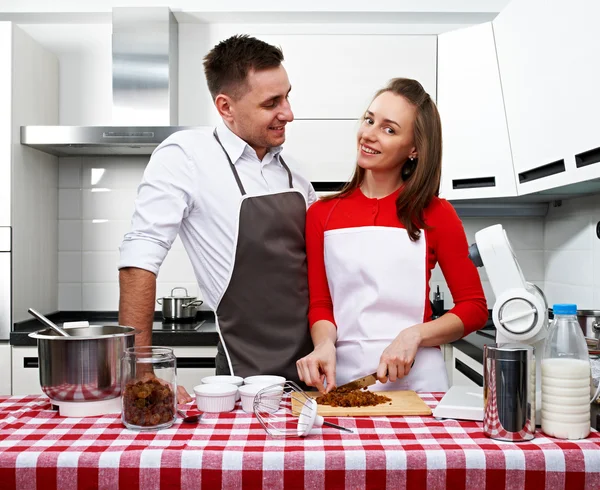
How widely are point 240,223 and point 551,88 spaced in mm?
1232

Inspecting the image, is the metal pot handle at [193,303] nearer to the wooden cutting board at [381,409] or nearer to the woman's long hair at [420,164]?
the woman's long hair at [420,164]

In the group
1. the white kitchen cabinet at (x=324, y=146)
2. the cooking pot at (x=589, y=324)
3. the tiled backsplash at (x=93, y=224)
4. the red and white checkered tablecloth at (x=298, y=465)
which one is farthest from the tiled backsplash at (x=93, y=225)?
the red and white checkered tablecloth at (x=298, y=465)

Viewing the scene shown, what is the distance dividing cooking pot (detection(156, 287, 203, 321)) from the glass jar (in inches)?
69.2

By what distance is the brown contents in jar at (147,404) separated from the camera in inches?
44.4

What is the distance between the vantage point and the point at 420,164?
5.48 feet

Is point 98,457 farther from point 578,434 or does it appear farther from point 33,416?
point 578,434

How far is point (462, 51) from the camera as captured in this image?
113 inches

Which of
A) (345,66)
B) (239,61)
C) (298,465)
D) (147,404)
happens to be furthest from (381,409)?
(345,66)

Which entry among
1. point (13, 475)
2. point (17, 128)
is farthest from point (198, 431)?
point (17, 128)

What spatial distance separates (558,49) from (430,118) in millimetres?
754

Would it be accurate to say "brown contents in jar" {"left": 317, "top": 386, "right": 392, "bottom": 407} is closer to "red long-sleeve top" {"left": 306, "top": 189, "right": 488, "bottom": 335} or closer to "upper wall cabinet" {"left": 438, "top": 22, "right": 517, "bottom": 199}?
"red long-sleeve top" {"left": 306, "top": 189, "right": 488, "bottom": 335}

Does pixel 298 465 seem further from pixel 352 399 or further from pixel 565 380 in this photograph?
pixel 565 380

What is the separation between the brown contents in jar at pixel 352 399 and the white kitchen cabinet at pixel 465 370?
1.15m

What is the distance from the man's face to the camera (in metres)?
1.76
